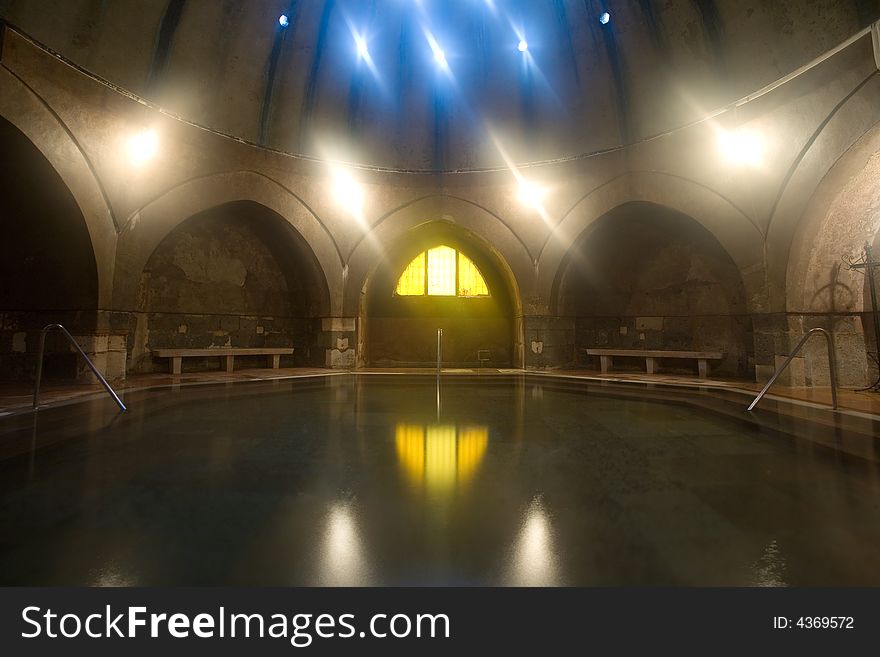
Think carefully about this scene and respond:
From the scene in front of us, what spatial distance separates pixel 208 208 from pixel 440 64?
22.2 ft

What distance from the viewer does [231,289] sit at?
1008 cm

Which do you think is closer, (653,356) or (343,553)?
(343,553)

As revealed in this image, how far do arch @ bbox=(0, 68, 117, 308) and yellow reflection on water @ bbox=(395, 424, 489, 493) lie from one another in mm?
6537

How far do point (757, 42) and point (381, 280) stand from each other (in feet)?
29.7

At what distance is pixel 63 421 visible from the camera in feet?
14.1

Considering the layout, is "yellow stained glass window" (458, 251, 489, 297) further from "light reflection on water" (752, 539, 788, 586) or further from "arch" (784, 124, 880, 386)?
"light reflection on water" (752, 539, 788, 586)

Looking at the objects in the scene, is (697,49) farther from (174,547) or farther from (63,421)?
(63,421)

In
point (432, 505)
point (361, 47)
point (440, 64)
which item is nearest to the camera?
point (432, 505)

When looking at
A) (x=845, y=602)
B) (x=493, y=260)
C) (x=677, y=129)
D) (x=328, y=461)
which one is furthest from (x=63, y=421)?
(x=677, y=129)

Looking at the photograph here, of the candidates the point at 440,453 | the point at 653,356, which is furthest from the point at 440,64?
the point at 440,453

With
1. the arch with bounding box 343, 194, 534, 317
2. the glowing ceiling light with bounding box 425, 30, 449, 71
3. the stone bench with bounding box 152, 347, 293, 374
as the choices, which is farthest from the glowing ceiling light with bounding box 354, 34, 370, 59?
the stone bench with bounding box 152, 347, 293, 374

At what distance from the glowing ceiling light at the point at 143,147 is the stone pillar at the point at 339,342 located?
472 centimetres

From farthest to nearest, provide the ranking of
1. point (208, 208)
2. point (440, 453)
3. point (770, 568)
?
point (208, 208)
point (440, 453)
point (770, 568)

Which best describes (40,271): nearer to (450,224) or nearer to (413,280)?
(413,280)
